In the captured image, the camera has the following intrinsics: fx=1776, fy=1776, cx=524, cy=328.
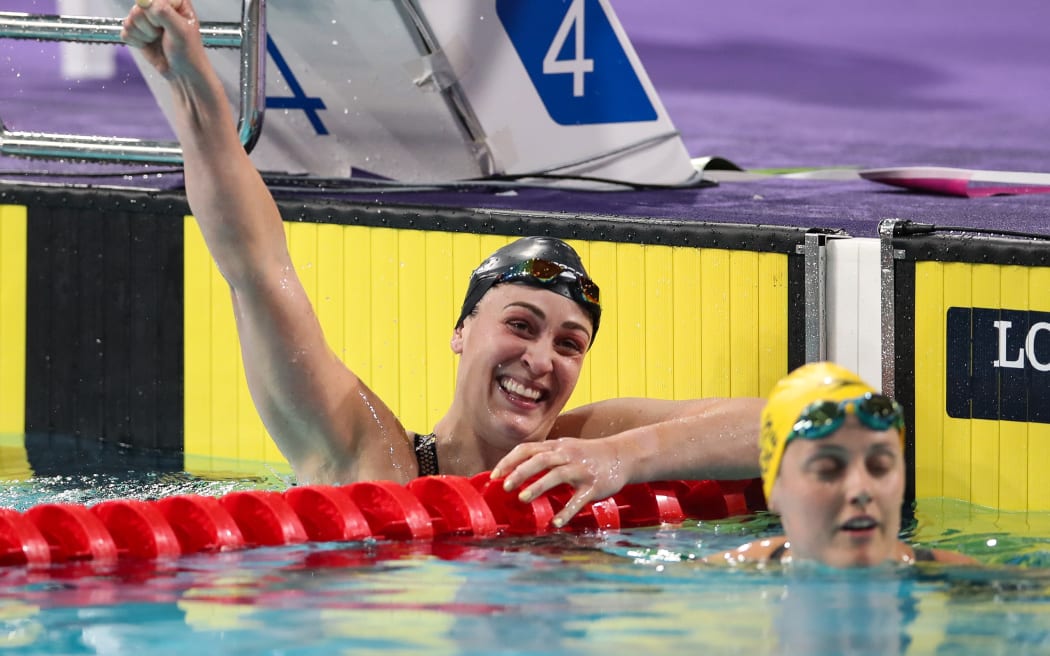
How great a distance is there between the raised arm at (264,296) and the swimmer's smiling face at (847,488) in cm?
122

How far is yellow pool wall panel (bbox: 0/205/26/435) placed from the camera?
5.34m

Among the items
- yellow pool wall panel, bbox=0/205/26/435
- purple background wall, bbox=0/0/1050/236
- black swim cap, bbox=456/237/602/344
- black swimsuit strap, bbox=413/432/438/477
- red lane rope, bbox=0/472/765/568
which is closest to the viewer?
red lane rope, bbox=0/472/765/568

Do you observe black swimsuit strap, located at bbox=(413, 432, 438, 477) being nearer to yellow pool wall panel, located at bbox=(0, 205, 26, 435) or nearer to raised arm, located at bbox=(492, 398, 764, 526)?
raised arm, located at bbox=(492, 398, 764, 526)

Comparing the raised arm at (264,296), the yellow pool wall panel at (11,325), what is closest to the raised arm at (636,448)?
the raised arm at (264,296)

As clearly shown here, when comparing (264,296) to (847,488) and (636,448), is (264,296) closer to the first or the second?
(636,448)

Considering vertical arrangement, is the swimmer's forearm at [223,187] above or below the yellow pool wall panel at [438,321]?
above

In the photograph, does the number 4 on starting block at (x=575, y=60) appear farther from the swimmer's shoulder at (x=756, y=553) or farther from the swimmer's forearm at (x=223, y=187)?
the swimmer's shoulder at (x=756, y=553)

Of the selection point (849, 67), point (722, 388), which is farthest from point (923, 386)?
point (849, 67)

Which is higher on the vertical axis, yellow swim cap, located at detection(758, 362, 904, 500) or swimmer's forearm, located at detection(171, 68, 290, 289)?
swimmer's forearm, located at detection(171, 68, 290, 289)

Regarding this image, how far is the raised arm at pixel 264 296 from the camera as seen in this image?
3.24 meters

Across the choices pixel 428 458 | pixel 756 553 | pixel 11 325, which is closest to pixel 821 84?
pixel 11 325

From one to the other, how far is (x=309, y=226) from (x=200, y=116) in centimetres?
159

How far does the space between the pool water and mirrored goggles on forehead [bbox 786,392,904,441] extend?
259mm

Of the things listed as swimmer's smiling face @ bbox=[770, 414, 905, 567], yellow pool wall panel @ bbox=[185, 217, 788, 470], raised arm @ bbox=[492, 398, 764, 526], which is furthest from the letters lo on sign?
swimmer's smiling face @ bbox=[770, 414, 905, 567]
